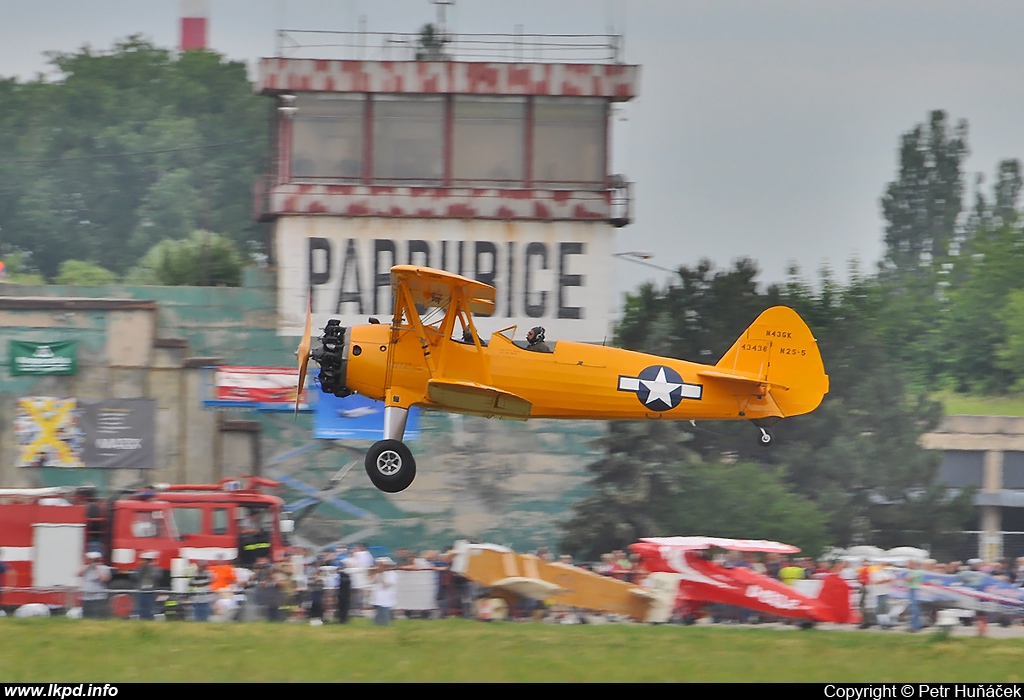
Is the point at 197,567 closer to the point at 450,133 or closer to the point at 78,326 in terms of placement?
the point at 78,326

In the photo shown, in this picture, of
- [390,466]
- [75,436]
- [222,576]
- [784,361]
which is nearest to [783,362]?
[784,361]

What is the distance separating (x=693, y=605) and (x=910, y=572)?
3.69 m

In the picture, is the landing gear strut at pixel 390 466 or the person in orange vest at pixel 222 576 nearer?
the landing gear strut at pixel 390 466

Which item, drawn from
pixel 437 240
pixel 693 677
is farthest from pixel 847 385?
pixel 693 677

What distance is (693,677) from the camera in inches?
485

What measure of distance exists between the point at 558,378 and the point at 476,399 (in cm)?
128

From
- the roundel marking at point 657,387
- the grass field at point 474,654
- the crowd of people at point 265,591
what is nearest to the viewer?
the grass field at point 474,654

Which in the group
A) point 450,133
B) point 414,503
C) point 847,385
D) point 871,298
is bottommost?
point 414,503

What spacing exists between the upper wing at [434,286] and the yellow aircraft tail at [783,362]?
11.9 ft

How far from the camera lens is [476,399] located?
17250 mm

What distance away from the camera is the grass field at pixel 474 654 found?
12.3 m

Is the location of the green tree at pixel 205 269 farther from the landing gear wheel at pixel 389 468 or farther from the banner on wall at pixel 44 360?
the landing gear wheel at pixel 389 468

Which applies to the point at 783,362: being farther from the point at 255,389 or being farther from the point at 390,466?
the point at 255,389

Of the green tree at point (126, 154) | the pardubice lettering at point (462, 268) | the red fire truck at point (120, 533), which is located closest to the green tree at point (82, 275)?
the green tree at point (126, 154)
